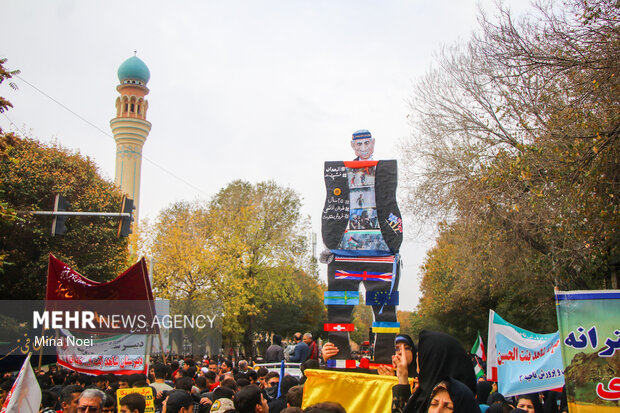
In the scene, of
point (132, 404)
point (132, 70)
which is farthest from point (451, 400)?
point (132, 70)

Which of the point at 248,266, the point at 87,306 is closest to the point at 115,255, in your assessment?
the point at 248,266

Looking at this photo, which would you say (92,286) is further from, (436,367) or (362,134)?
(436,367)

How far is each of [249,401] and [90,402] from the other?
1781 millimetres

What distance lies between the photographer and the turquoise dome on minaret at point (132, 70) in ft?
169

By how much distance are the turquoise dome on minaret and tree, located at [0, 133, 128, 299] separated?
26777 millimetres

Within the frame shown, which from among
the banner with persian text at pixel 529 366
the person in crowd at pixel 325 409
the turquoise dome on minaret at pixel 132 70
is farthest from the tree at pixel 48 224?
the turquoise dome on minaret at pixel 132 70

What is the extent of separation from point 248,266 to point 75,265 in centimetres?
1240

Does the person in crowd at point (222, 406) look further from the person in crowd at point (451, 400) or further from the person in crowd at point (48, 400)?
the person in crowd at point (48, 400)

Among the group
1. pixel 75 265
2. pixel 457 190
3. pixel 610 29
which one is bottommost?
pixel 75 265

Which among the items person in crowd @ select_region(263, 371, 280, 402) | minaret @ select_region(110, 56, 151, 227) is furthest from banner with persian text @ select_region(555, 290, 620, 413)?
minaret @ select_region(110, 56, 151, 227)

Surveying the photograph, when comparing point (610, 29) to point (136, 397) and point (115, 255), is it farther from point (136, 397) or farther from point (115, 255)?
point (115, 255)

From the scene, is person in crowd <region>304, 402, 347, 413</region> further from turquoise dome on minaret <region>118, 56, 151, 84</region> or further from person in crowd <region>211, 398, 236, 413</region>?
turquoise dome on minaret <region>118, 56, 151, 84</region>

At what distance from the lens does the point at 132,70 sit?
51906 mm

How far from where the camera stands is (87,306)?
10.3m
